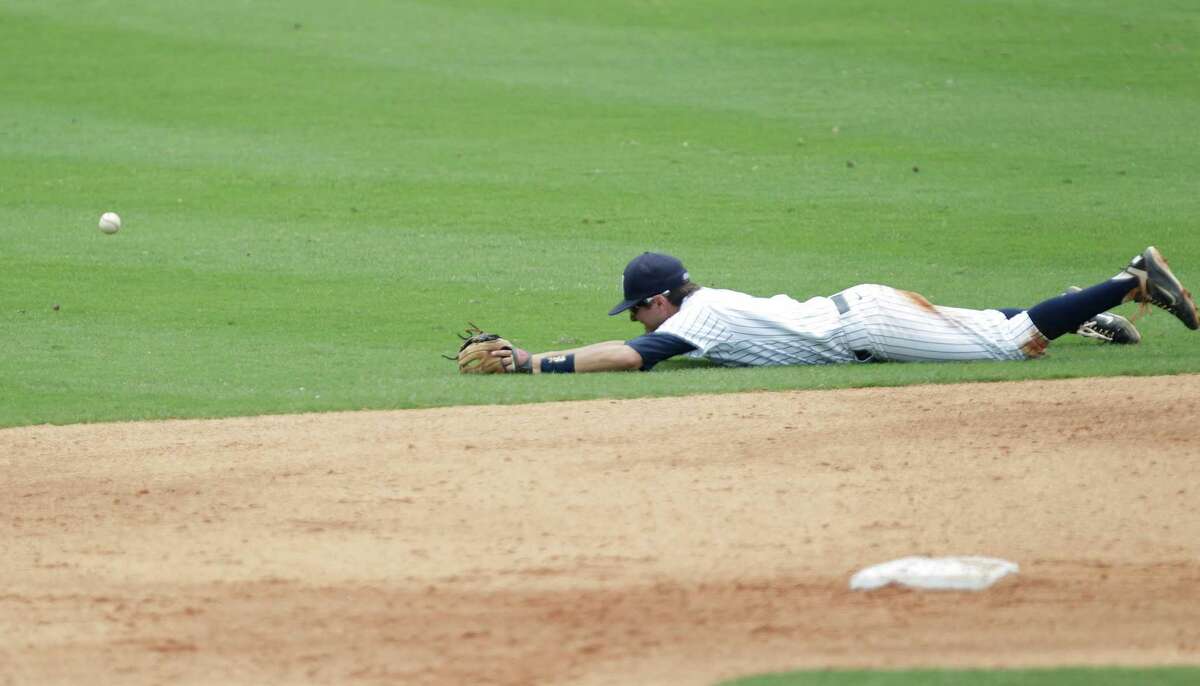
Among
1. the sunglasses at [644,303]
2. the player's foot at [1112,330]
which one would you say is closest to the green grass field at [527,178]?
the player's foot at [1112,330]

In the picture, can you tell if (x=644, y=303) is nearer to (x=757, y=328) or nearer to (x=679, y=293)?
(x=679, y=293)

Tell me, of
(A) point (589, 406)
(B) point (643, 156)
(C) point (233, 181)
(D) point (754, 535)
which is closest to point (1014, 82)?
(B) point (643, 156)

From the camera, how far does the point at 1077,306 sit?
8297mm

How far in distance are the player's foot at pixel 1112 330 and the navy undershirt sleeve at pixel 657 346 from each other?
2256mm

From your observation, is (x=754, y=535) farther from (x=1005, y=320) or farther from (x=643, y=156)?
(x=643, y=156)

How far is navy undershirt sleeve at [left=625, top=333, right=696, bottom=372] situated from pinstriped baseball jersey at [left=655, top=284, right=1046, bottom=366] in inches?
1.6

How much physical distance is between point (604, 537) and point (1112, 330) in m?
4.27

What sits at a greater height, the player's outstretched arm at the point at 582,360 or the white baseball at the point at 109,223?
the white baseball at the point at 109,223

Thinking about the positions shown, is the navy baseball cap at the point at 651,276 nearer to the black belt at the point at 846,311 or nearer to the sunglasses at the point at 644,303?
the sunglasses at the point at 644,303

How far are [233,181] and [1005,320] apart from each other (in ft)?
26.5

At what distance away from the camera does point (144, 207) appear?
44.3 feet

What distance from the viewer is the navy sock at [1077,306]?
8.25m

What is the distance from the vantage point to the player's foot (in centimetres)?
892

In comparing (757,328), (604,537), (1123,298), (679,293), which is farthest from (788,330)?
(604,537)
